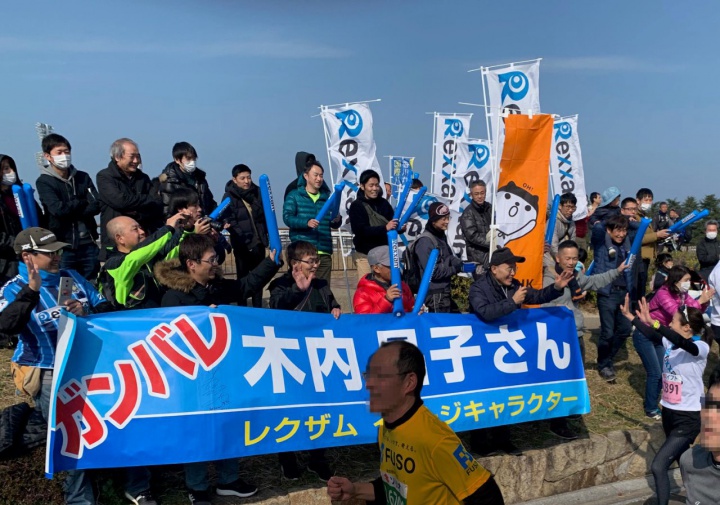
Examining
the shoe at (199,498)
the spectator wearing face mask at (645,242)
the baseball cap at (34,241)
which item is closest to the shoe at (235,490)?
the shoe at (199,498)

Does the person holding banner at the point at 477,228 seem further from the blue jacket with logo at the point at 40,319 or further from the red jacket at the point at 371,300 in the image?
the blue jacket with logo at the point at 40,319

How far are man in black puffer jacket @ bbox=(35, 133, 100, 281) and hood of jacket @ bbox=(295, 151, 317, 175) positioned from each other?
2.40m

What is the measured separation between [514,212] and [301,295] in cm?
298

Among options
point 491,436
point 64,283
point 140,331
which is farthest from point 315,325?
point 491,436

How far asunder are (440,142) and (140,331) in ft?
38.3

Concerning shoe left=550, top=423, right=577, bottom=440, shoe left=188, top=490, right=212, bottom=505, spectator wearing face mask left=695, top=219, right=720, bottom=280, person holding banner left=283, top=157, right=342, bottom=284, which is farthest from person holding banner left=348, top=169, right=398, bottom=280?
spectator wearing face mask left=695, top=219, right=720, bottom=280

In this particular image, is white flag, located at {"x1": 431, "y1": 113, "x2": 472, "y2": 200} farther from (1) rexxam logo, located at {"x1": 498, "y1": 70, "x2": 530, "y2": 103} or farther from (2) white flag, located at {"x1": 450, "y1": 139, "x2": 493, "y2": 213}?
(1) rexxam logo, located at {"x1": 498, "y1": 70, "x2": 530, "y2": 103}

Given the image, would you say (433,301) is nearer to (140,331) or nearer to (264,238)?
(264,238)

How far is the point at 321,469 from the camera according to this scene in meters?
5.39

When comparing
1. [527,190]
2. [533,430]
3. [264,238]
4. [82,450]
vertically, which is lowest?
[533,430]

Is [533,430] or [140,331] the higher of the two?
[140,331]

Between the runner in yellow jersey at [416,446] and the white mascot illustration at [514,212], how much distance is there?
481cm

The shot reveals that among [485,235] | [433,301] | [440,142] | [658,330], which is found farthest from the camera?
[440,142]

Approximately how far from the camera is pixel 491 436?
250 inches
